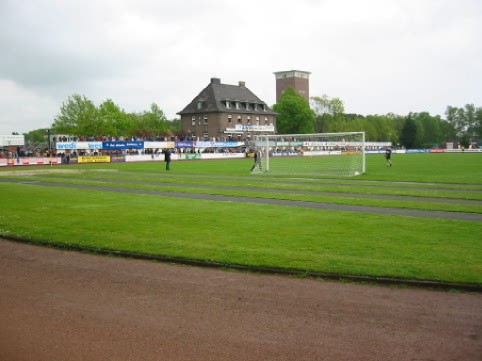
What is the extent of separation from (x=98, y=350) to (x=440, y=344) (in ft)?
14.2

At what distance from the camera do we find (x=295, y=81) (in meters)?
124

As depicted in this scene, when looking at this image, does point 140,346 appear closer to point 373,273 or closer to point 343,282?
point 343,282

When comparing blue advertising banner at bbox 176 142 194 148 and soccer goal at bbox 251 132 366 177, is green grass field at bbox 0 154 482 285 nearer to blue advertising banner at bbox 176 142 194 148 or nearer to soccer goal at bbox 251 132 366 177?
soccer goal at bbox 251 132 366 177

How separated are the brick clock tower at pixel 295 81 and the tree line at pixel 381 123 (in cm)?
400

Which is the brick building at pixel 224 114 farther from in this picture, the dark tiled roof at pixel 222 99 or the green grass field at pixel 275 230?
the green grass field at pixel 275 230

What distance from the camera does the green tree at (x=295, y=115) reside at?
10612cm

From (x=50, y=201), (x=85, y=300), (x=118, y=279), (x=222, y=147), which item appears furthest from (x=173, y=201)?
(x=222, y=147)

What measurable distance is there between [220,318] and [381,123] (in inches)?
5644

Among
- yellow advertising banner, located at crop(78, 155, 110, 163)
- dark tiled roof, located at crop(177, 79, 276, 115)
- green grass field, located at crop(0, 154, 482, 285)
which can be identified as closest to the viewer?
green grass field, located at crop(0, 154, 482, 285)

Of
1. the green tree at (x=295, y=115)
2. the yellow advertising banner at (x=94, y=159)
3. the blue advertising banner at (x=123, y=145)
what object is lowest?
the yellow advertising banner at (x=94, y=159)

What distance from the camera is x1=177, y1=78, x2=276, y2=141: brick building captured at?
315 ft

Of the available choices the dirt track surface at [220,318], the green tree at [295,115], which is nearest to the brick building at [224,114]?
the green tree at [295,115]

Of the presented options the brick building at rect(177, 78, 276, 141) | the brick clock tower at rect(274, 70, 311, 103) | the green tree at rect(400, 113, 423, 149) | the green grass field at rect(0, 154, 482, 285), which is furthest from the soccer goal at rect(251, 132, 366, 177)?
the green tree at rect(400, 113, 423, 149)

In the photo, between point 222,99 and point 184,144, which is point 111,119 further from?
point 222,99
